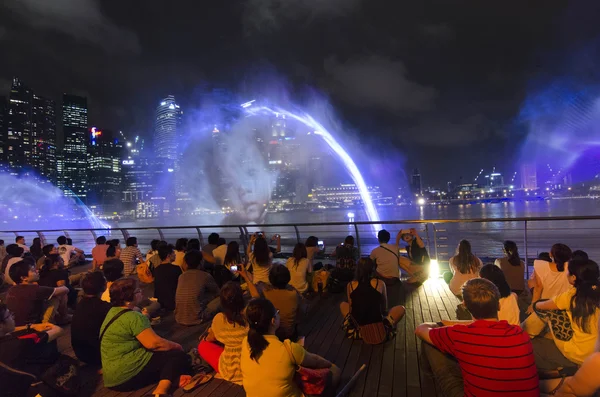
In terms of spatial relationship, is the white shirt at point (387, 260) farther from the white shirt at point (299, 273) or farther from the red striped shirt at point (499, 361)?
the red striped shirt at point (499, 361)

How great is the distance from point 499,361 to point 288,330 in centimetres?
257

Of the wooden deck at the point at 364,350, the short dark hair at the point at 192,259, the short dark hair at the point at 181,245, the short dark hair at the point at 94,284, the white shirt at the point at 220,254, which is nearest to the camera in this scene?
the wooden deck at the point at 364,350

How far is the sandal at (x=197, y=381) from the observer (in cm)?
334

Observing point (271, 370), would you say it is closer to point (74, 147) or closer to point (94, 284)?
point (94, 284)

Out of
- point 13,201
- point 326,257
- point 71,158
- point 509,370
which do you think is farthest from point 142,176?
point 509,370

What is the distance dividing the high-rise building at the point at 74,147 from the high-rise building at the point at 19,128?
1430cm

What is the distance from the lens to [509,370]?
2.20 m

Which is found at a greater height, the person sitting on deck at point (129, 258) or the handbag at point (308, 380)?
the person sitting on deck at point (129, 258)

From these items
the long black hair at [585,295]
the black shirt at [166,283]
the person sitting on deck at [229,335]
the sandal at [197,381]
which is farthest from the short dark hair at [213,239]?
the long black hair at [585,295]

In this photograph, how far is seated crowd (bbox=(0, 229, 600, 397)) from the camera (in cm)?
238

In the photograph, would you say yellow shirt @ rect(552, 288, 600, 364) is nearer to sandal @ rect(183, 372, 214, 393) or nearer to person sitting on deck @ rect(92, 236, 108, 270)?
sandal @ rect(183, 372, 214, 393)

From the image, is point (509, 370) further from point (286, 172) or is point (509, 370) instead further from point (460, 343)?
point (286, 172)

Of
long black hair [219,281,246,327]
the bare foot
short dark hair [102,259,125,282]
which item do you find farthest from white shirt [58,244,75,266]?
long black hair [219,281,246,327]

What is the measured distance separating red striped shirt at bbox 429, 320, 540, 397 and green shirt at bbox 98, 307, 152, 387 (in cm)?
308
